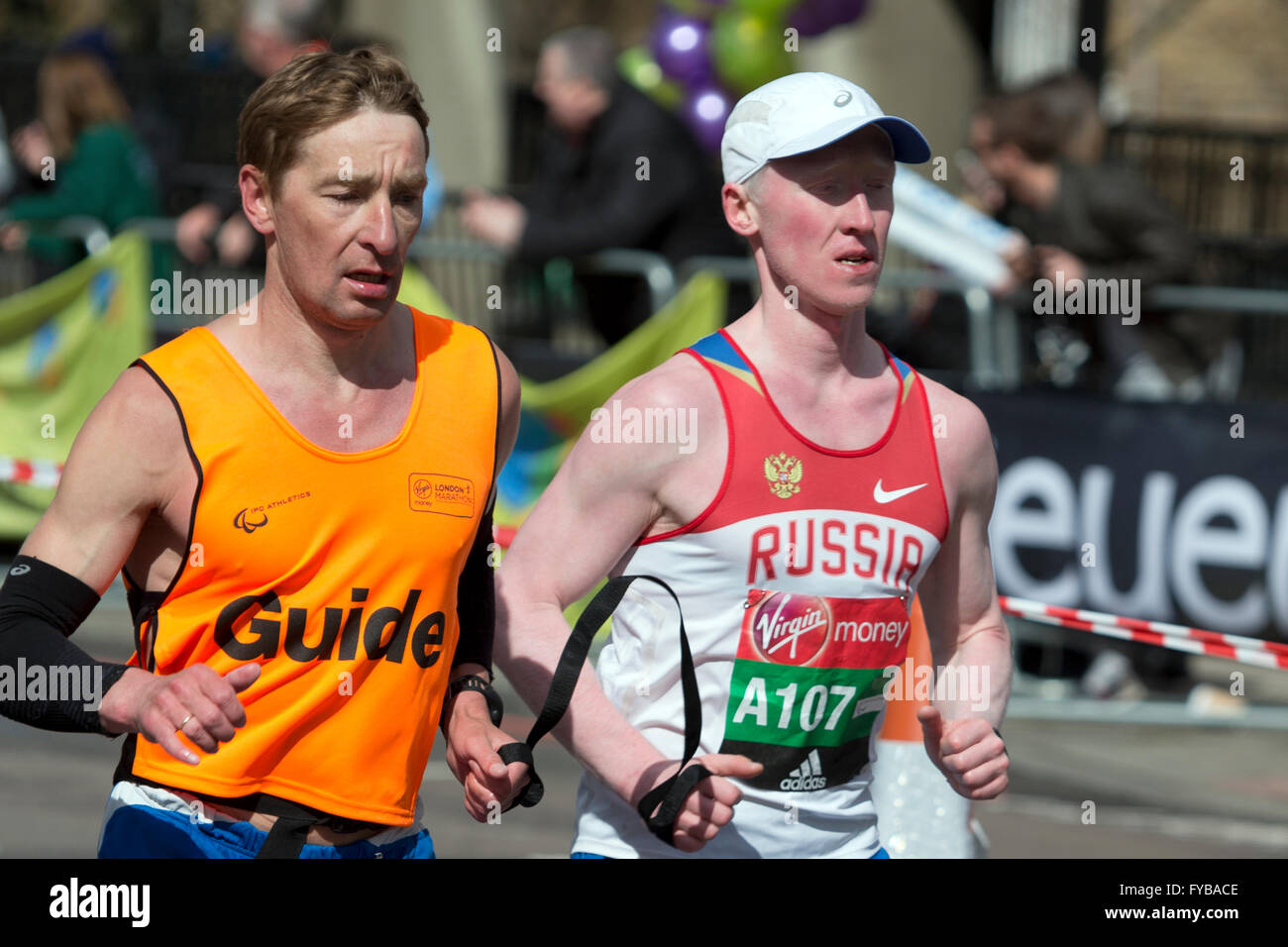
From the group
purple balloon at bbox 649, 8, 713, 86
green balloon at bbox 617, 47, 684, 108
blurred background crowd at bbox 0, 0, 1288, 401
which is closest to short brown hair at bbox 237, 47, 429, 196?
blurred background crowd at bbox 0, 0, 1288, 401

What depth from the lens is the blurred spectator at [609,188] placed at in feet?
30.3

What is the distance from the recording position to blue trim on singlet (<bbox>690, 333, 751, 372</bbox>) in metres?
3.34

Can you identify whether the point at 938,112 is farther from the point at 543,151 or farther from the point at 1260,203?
the point at 1260,203

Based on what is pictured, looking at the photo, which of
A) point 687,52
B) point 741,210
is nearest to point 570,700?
point 741,210

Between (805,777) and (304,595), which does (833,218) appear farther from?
(304,595)

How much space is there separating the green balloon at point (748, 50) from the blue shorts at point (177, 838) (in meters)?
8.78

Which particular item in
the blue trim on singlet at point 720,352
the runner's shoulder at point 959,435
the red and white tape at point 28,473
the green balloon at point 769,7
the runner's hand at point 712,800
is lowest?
the red and white tape at point 28,473

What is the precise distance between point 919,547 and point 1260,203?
63.0 ft

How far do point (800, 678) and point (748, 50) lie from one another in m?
8.58

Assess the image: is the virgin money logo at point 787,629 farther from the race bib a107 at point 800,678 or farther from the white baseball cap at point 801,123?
the white baseball cap at point 801,123

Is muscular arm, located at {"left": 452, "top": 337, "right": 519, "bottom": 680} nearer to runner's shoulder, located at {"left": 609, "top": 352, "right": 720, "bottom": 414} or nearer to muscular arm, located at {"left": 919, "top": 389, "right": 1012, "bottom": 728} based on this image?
runner's shoulder, located at {"left": 609, "top": 352, "right": 720, "bottom": 414}

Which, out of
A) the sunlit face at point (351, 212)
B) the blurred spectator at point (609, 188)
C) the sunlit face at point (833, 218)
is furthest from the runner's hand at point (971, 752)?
the blurred spectator at point (609, 188)

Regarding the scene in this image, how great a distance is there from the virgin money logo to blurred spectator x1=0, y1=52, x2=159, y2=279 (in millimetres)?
8471
